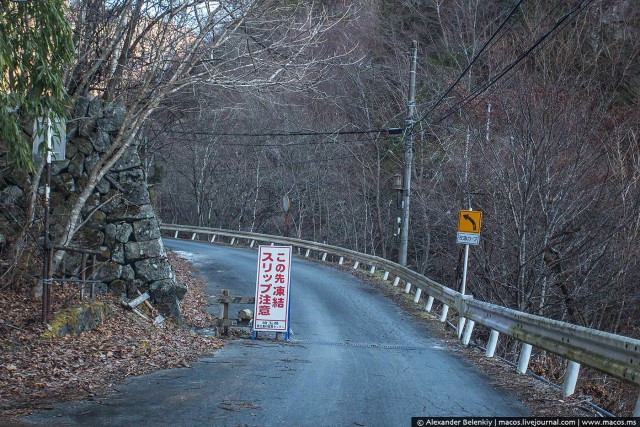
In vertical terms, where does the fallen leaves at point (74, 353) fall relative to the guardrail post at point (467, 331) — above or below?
below

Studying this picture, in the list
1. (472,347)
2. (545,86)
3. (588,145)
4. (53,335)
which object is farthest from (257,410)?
(588,145)

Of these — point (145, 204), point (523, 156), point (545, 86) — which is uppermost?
point (545, 86)

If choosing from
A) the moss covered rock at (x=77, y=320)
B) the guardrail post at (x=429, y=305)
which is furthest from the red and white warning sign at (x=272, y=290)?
the guardrail post at (x=429, y=305)

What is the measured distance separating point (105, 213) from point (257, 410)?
357 inches

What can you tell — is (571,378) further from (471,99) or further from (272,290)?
(471,99)

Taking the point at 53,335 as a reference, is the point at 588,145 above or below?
above

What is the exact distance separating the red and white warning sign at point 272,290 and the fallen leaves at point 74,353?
4.24 feet

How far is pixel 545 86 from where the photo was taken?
16.6 metres

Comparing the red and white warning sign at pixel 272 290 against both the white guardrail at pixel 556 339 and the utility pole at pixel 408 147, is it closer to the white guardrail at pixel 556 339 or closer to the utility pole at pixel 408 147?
the white guardrail at pixel 556 339

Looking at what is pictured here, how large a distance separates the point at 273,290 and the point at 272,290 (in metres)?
0.02

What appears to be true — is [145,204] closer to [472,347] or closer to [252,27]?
[252,27]

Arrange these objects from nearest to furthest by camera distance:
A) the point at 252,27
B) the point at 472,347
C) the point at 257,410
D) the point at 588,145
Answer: the point at 257,410, the point at 472,347, the point at 252,27, the point at 588,145

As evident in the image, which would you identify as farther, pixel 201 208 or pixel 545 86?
pixel 201 208

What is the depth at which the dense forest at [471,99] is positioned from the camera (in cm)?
1484
